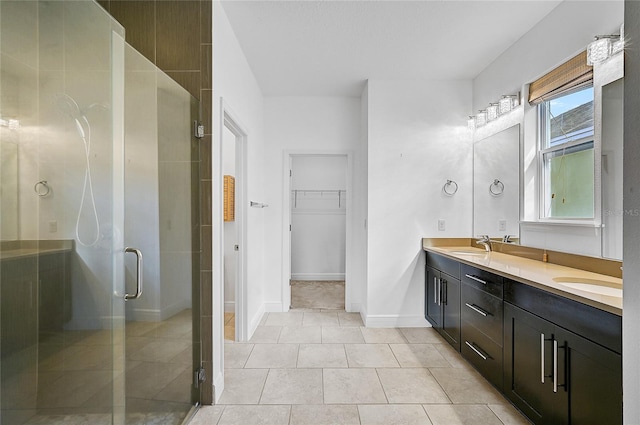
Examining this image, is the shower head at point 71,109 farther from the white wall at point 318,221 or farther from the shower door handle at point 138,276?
the white wall at point 318,221

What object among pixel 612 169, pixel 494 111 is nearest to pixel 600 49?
pixel 612 169

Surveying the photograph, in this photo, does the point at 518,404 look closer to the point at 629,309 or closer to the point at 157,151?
the point at 629,309

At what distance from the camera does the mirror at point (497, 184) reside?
9.33 feet

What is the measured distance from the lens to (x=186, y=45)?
2020mm

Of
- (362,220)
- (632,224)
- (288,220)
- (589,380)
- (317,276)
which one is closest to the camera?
(632,224)

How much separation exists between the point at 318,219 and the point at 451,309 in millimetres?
3305

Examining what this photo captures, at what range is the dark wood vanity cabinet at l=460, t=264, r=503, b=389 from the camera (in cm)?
212

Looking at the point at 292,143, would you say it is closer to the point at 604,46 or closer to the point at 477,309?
the point at 477,309

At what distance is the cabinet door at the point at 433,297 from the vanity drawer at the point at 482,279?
56cm

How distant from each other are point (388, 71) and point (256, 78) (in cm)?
141

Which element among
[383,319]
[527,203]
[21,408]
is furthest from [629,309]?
[383,319]

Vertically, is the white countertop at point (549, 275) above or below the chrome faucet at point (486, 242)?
below

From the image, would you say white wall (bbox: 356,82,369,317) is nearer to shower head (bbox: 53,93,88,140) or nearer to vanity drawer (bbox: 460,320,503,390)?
vanity drawer (bbox: 460,320,503,390)

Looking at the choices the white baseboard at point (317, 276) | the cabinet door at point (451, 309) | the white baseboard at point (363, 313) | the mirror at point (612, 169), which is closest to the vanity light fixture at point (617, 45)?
the mirror at point (612, 169)
